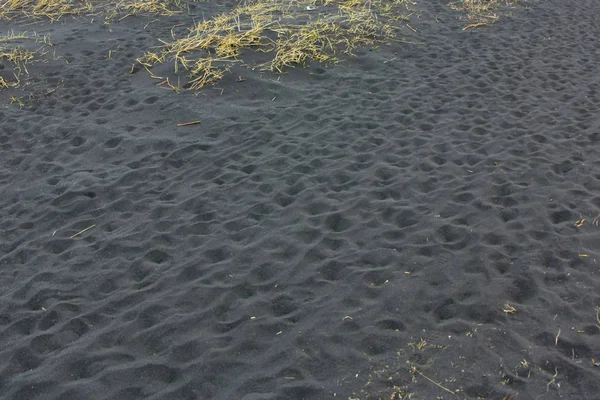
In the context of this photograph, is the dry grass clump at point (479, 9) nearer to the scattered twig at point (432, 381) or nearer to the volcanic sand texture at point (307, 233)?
the volcanic sand texture at point (307, 233)

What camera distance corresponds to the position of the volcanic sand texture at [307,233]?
10.7 feet

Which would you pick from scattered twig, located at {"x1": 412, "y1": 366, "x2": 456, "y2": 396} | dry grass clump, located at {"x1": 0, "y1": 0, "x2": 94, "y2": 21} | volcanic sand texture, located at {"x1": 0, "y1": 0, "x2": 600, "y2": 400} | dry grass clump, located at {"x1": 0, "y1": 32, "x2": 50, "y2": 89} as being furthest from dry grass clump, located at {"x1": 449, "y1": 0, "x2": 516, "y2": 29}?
scattered twig, located at {"x1": 412, "y1": 366, "x2": 456, "y2": 396}

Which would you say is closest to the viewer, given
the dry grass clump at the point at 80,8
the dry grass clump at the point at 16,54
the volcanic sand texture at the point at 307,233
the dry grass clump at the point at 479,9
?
the volcanic sand texture at the point at 307,233

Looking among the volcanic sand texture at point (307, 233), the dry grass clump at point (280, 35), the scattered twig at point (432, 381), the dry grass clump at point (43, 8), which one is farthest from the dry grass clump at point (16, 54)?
the scattered twig at point (432, 381)

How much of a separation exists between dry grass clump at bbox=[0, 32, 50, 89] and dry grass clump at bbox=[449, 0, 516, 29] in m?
5.65

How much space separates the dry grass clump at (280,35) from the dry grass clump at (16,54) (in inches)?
55.5

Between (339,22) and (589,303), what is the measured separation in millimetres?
5348

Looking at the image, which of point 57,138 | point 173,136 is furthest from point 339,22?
point 57,138

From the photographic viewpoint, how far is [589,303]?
11.9 feet

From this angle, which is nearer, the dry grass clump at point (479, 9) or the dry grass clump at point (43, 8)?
the dry grass clump at point (479, 9)

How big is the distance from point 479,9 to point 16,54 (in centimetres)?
637

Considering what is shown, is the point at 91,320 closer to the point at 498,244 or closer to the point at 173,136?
the point at 173,136

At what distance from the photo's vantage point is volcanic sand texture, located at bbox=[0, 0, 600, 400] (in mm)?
3250

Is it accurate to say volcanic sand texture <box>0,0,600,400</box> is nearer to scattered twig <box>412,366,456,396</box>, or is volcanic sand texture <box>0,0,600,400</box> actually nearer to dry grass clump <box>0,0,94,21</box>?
scattered twig <box>412,366,456,396</box>
